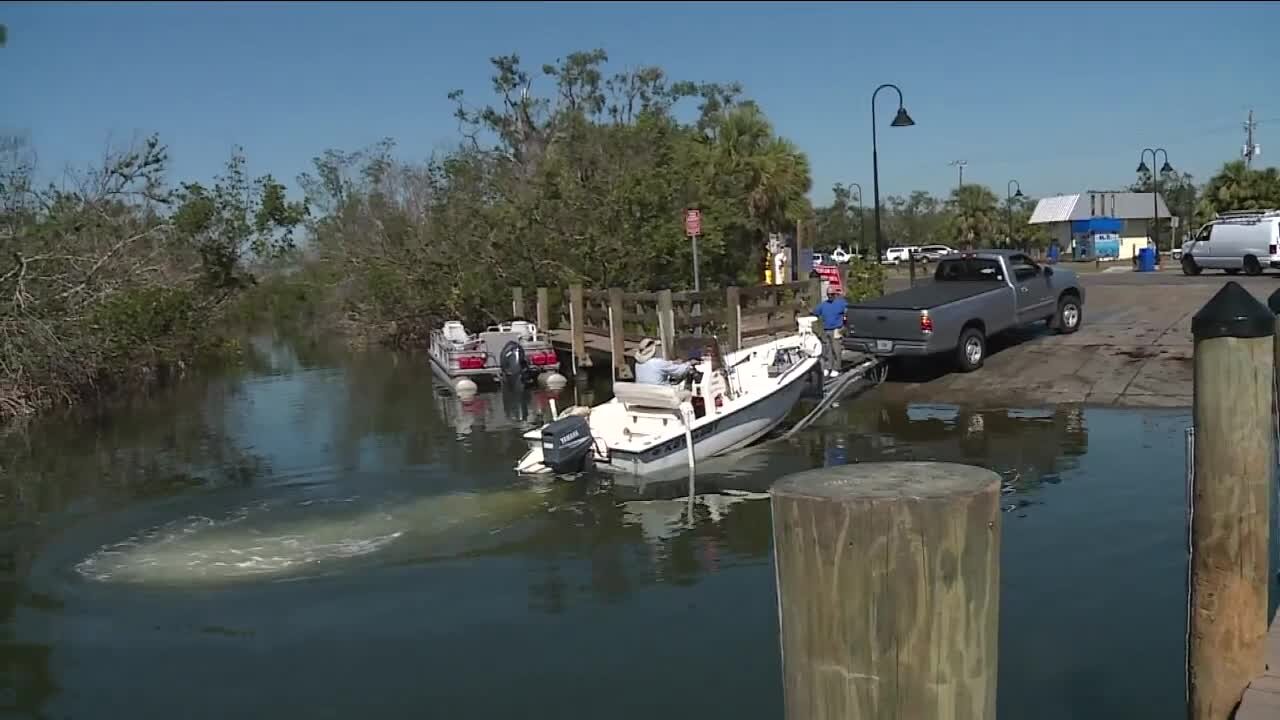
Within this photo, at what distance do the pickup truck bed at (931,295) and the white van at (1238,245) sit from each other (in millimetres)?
17671

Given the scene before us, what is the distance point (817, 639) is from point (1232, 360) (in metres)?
2.74

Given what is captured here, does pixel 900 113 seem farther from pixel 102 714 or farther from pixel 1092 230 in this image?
pixel 1092 230

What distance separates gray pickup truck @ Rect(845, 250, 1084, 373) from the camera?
16.7 metres

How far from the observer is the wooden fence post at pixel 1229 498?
4410 mm

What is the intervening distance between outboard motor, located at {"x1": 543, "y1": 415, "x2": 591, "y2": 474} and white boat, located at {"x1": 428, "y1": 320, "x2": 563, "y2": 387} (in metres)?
9.57

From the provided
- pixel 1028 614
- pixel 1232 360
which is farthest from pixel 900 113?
pixel 1232 360

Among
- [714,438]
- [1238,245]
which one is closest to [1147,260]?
[1238,245]

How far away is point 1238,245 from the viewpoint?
32.5 m

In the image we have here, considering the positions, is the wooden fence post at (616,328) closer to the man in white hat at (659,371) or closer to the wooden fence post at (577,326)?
Result: the wooden fence post at (577,326)

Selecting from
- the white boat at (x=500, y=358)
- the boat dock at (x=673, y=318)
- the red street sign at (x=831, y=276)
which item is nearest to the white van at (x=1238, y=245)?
the red street sign at (x=831, y=276)

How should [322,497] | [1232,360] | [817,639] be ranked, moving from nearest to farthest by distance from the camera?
[817,639] < [1232,360] < [322,497]

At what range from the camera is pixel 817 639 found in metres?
2.55

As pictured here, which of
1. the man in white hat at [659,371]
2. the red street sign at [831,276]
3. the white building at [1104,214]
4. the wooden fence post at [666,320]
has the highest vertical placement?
the white building at [1104,214]

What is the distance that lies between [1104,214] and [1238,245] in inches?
1564
